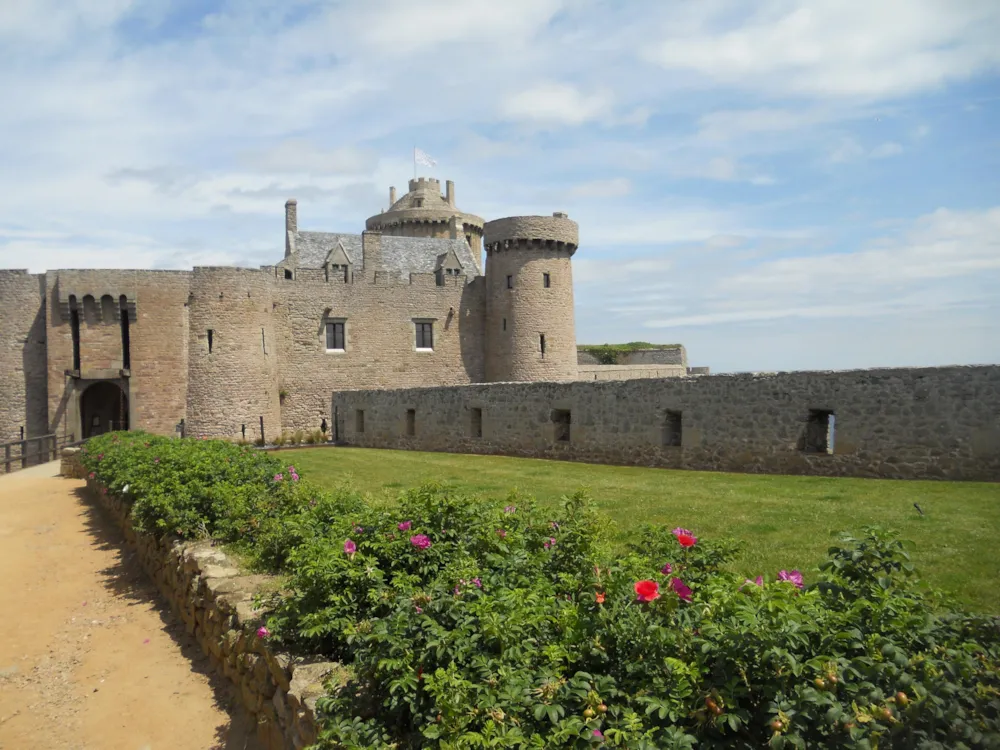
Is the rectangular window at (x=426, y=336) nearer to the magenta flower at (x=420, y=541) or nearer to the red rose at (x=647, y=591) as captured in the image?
the magenta flower at (x=420, y=541)

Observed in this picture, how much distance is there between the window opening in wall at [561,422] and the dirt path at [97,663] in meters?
11.1

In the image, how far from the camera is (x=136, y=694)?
7.09m

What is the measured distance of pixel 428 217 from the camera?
45.3 metres

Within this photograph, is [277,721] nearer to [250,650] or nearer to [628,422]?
[250,650]

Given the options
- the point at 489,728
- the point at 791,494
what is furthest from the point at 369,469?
the point at 489,728

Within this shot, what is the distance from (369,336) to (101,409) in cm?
1250

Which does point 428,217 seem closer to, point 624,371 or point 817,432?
point 624,371

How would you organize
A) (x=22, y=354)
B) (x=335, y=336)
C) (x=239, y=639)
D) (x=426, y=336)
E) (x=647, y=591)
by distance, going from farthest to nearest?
(x=426, y=336), (x=335, y=336), (x=22, y=354), (x=239, y=639), (x=647, y=591)

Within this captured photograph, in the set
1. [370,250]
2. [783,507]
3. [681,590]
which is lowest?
[783,507]

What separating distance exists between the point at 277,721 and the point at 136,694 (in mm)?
2653

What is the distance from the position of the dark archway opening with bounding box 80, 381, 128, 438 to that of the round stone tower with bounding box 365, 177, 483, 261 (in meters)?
17.9

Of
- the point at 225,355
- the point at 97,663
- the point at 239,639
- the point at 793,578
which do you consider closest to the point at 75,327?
the point at 225,355

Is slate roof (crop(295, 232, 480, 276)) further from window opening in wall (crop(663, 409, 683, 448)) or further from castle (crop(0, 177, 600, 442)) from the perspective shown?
window opening in wall (crop(663, 409, 683, 448))

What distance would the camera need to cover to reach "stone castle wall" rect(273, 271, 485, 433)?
110 feet
